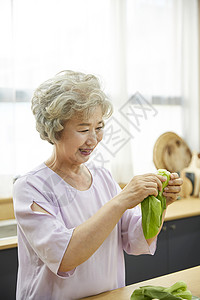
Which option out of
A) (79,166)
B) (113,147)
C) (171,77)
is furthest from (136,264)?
(171,77)

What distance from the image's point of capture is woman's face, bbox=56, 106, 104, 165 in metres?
1.29

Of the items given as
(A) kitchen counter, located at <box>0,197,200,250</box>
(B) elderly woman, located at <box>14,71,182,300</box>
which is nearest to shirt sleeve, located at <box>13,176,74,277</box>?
(B) elderly woman, located at <box>14,71,182,300</box>

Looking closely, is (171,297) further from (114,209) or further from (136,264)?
(136,264)

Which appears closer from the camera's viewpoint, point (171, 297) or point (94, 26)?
point (171, 297)

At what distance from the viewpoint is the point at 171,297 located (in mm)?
1061

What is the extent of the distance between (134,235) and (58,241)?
37 centimetres

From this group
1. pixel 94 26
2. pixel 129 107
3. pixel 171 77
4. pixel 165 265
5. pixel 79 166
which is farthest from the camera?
pixel 171 77

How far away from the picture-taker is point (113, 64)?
9.33 ft

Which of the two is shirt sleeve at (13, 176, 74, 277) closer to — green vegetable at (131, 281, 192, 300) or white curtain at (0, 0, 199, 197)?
green vegetable at (131, 281, 192, 300)

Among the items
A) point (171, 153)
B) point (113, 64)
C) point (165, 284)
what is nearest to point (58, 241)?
point (165, 284)

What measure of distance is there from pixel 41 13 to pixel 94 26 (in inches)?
17.3

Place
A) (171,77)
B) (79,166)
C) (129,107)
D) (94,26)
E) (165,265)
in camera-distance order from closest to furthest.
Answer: (79,166)
(165,265)
(94,26)
(129,107)
(171,77)

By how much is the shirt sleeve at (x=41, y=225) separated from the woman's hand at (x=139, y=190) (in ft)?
0.69

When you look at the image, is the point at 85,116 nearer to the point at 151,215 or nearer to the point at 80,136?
the point at 80,136
